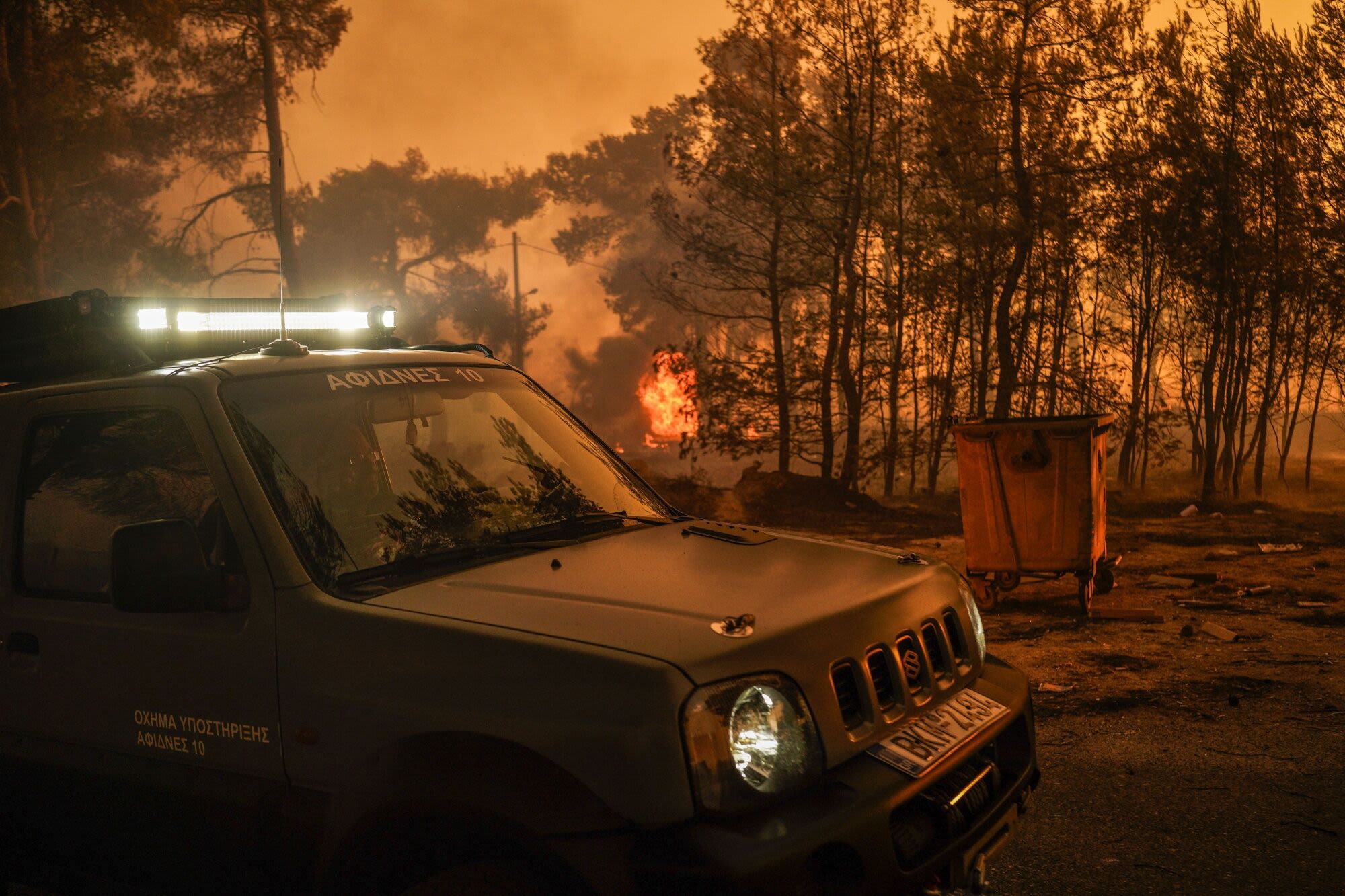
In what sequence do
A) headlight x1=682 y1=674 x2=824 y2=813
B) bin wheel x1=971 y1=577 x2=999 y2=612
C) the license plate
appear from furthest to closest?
bin wheel x1=971 y1=577 x2=999 y2=612 → the license plate → headlight x1=682 y1=674 x2=824 y2=813

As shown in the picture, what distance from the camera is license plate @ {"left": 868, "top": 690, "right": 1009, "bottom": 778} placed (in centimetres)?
276

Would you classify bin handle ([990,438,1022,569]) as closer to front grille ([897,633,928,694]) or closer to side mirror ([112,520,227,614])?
front grille ([897,633,928,694])

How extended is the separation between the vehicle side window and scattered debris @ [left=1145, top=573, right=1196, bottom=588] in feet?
32.3

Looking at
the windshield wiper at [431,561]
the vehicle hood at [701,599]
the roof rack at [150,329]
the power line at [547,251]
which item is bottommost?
the vehicle hood at [701,599]

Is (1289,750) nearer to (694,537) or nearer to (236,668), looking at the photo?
(694,537)

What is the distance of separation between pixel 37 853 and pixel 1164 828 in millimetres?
4143

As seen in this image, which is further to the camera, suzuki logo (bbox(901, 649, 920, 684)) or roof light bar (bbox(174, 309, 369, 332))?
roof light bar (bbox(174, 309, 369, 332))

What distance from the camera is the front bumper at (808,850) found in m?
2.31

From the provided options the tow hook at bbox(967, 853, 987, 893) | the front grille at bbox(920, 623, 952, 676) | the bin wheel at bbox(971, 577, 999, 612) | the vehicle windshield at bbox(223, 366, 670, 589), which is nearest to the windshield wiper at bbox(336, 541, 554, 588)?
the vehicle windshield at bbox(223, 366, 670, 589)

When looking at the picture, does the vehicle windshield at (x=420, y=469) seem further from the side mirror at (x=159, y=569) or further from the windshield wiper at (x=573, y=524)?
the side mirror at (x=159, y=569)

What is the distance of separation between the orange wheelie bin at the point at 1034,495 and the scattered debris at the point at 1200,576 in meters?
1.82

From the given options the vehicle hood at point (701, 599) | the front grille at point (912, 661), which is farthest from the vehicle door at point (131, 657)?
the front grille at point (912, 661)

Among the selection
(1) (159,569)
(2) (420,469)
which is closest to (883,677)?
(2) (420,469)

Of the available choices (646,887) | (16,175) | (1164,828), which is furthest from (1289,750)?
(16,175)
